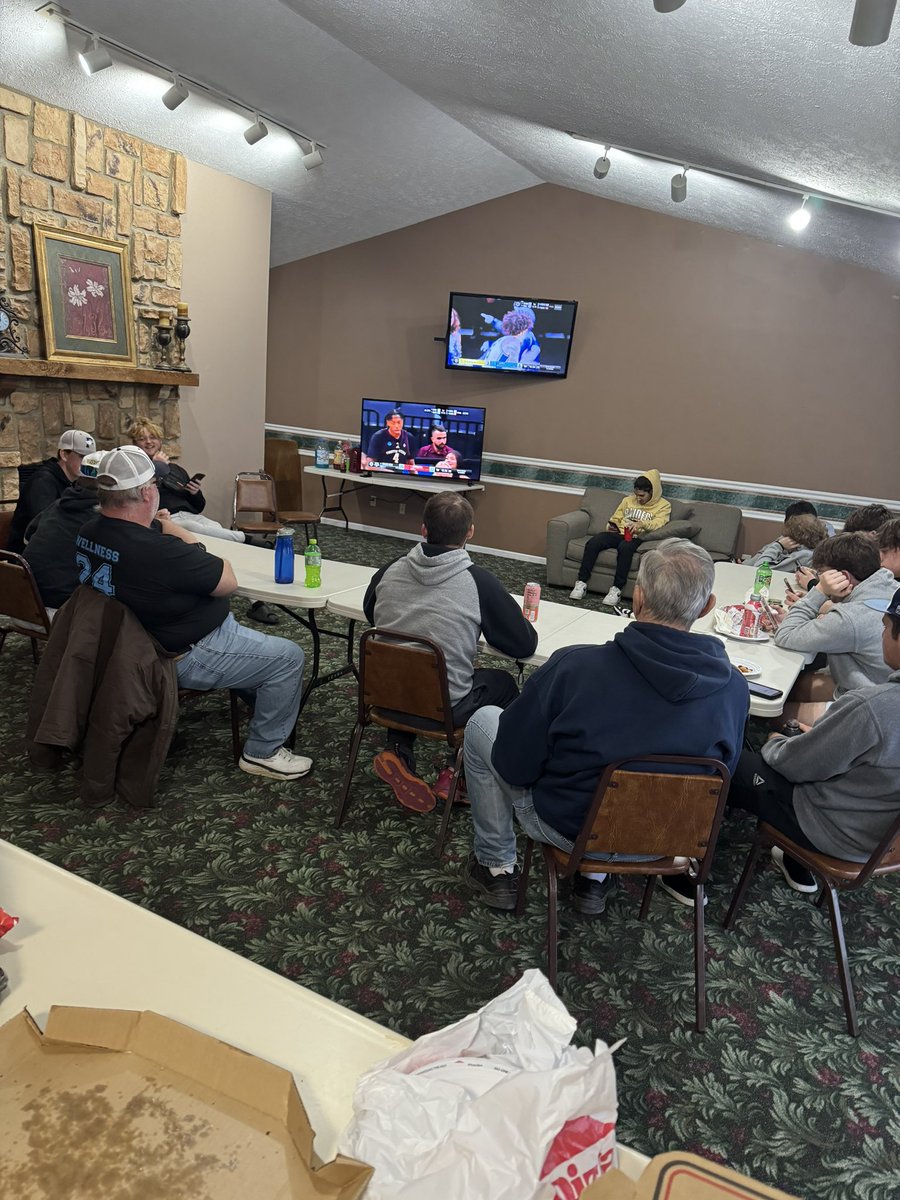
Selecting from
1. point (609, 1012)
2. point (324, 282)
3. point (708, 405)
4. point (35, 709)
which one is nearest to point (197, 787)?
point (35, 709)

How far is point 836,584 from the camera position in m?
2.99

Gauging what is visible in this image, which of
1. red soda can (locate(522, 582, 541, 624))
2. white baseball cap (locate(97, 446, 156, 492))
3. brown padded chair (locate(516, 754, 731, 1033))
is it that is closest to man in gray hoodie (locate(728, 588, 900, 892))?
brown padded chair (locate(516, 754, 731, 1033))

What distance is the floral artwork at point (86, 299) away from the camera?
15.7ft

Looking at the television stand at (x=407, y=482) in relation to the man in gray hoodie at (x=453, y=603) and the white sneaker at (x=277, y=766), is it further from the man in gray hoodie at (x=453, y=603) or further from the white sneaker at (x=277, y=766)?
the man in gray hoodie at (x=453, y=603)

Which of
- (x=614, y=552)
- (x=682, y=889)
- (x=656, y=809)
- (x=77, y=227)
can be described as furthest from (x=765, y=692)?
(x=77, y=227)

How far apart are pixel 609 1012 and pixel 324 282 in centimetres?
742

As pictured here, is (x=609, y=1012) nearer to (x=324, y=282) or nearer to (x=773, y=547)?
(x=773, y=547)

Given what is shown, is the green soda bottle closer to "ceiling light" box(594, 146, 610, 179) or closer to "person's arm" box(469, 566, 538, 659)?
"person's arm" box(469, 566, 538, 659)

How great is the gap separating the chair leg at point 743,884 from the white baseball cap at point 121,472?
224cm

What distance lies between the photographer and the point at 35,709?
8.80ft

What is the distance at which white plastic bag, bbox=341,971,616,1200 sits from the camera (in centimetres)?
66

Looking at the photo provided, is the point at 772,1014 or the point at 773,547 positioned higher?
the point at 773,547

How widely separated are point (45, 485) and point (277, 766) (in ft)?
6.25

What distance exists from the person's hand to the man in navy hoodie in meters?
1.20
